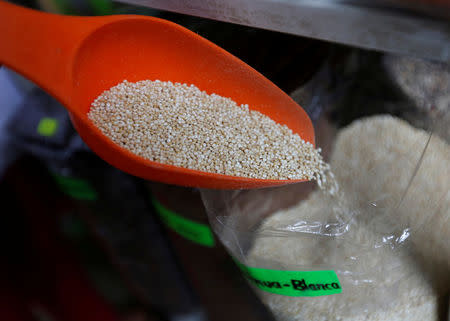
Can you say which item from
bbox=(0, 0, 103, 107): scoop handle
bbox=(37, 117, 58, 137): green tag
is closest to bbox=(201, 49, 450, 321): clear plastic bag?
bbox=(0, 0, 103, 107): scoop handle

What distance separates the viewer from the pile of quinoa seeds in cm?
53

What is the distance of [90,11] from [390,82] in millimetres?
581

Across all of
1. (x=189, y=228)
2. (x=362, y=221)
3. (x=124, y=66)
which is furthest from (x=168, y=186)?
(x=362, y=221)

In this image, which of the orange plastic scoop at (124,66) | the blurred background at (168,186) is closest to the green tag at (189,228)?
the blurred background at (168,186)

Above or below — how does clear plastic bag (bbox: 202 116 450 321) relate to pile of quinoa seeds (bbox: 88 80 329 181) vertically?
below

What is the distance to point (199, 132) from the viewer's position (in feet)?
1.85

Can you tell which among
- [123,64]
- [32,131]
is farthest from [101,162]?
[123,64]

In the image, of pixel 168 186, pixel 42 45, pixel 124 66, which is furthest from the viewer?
pixel 168 186

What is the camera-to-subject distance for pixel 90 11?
76 cm

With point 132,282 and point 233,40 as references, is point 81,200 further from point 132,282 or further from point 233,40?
point 233,40

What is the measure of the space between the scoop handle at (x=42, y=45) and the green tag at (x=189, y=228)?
350mm

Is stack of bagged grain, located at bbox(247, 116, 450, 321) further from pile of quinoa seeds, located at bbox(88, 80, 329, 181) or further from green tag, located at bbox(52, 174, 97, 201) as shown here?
green tag, located at bbox(52, 174, 97, 201)

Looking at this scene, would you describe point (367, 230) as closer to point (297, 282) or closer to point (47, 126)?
point (297, 282)

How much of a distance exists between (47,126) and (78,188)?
0.15 m
